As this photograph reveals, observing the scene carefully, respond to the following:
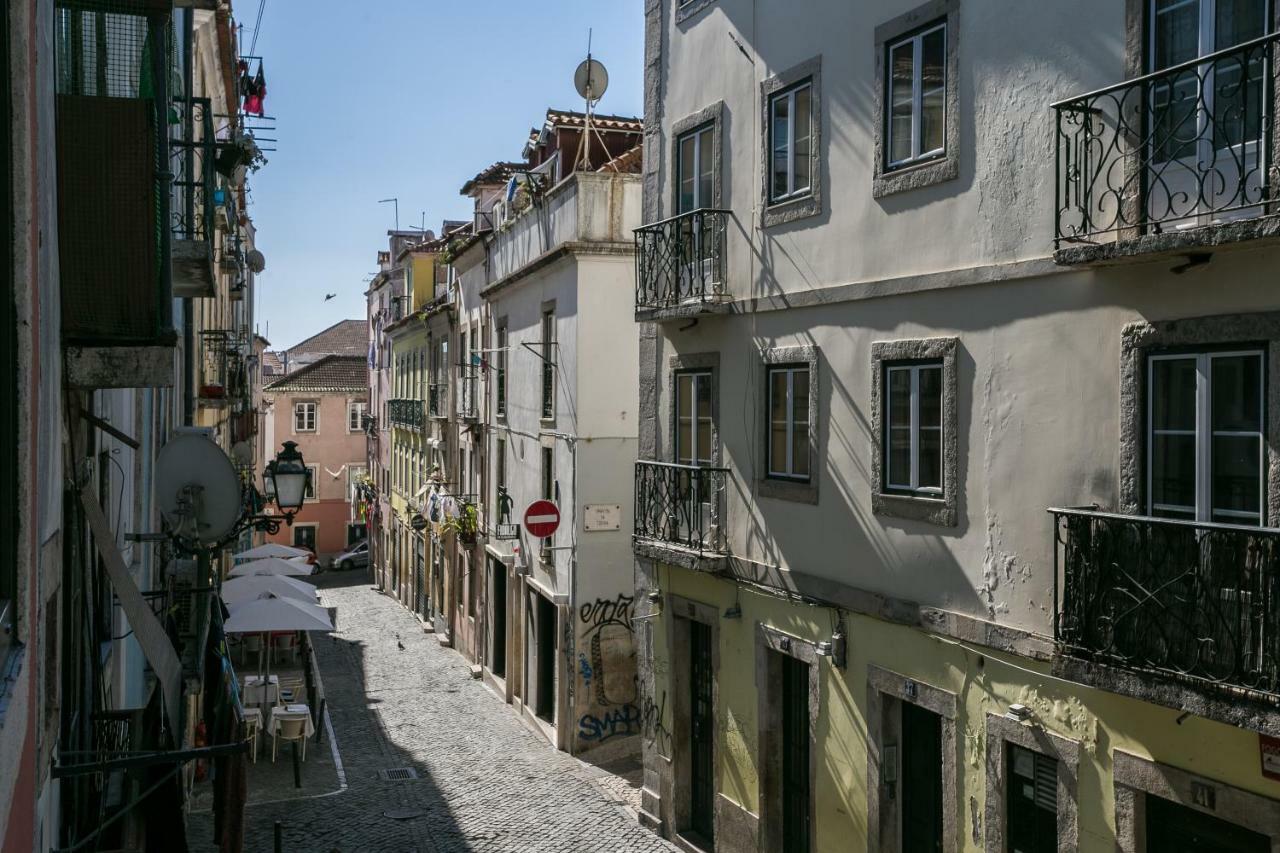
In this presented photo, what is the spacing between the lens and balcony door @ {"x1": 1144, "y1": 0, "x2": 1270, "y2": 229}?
758cm

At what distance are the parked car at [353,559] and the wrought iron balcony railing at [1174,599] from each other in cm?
5071

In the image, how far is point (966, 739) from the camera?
33.9ft

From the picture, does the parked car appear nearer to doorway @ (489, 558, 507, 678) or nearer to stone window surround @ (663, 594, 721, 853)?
doorway @ (489, 558, 507, 678)

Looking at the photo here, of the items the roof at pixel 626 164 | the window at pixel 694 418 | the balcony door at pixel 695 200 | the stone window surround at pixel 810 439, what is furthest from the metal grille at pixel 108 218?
the roof at pixel 626 164

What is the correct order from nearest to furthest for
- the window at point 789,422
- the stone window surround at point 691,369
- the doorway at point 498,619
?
the window at point 789,422, the stone window surround at point 691,369, the doorway at point 498,619

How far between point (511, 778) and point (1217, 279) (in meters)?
14.4

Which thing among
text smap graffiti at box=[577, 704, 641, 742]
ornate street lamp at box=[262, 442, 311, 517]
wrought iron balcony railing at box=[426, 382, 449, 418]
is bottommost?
text smap graffiti at box=[577, 704, 641, 742]

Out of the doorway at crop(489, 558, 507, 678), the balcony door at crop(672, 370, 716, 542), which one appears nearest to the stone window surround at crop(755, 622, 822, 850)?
the balcony door at crop(672, 370, 716, 542)

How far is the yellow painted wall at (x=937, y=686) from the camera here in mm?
8297

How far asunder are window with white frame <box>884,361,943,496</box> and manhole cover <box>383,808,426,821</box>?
30.8 feet

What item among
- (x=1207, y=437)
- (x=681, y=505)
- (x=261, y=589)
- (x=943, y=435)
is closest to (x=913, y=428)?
(x=943, y=435)

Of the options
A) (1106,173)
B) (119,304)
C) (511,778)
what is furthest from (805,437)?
(511,778)

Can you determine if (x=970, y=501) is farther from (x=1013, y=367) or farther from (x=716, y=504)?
(x=716, y=504)

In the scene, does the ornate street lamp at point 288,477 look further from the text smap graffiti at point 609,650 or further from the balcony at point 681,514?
the text smap graffiti at point 609,650
